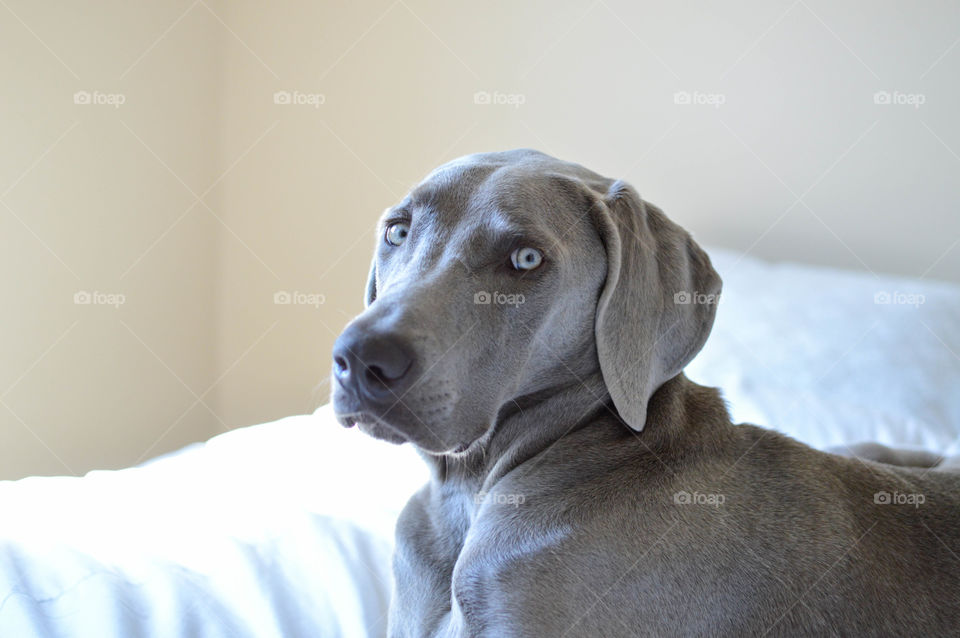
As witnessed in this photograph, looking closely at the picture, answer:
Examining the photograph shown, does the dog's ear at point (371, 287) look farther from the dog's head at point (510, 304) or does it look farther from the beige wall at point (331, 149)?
the beige wall at point (331, 149)

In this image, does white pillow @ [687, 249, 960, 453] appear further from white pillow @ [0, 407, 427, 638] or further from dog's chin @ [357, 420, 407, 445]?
dog's chin @ [357, 420, 407, 445]

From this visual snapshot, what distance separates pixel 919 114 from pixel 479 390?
2313 mm

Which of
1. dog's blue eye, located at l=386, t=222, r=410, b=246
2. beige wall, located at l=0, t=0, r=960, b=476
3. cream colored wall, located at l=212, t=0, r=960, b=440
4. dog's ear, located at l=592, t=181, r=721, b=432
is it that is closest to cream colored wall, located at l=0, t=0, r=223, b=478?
beige wall, located at l=0, t=0, r=960, b=476

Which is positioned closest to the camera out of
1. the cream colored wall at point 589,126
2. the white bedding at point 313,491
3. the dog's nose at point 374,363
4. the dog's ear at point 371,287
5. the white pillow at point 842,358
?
the dog's nose at point 374,363

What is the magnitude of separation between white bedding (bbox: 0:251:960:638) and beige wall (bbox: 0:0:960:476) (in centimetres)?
47

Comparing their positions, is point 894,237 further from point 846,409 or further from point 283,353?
point 283,353

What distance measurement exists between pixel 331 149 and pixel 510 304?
307 cm

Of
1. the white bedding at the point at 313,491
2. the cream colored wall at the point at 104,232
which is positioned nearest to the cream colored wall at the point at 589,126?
the cream colored wall at the point at 104,232

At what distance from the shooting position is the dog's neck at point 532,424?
4.36 ft

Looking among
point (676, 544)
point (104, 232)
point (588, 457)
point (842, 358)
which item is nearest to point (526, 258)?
point (588, 457)

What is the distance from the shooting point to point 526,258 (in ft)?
4.22

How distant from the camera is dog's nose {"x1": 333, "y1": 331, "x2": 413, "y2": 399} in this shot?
1.12m

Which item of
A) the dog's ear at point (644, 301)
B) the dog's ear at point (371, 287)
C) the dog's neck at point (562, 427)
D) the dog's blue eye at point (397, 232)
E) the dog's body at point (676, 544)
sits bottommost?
the dog's body at point (676, 544)

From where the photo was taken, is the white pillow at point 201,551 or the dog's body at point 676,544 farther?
the white pillow at point 201,551
